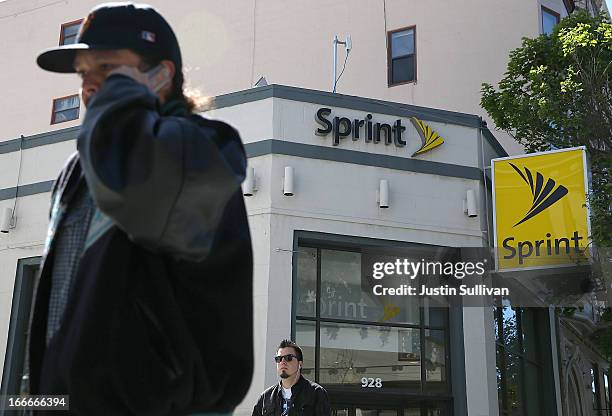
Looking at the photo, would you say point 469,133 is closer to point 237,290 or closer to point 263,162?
point 263,162

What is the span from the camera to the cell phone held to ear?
6.01 feet

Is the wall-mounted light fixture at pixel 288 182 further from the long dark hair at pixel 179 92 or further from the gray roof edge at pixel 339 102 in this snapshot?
the long dark hair at pixel 179 92

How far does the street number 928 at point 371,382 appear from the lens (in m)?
11.2

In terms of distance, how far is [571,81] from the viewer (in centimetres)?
1322

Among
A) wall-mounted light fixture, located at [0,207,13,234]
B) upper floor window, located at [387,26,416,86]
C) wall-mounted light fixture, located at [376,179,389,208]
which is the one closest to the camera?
wall-mounted light fixture, located at [376,179,389,208]

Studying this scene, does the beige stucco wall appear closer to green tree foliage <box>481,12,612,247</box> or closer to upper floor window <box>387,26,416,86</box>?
upper floor window <box>387,26,416,86</box>

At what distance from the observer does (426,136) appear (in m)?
12.2

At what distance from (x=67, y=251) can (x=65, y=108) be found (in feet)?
65.3

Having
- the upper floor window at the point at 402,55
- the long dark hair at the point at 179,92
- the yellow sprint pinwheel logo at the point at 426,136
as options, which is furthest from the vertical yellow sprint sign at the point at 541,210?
the long dark hair at the point at 179,92

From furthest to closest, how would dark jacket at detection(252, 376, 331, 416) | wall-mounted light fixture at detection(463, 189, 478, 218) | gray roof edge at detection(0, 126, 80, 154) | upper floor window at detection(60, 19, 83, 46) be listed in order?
1. upper floor window at detection(60, 19, 83, 46)
2. gray roof edge at detection(0, 126, 80, 154)
3. wall-mounted light fixture at detection(463, 189, 478, 218)
4. dark jacket at detection(252, 376, 331, 416)

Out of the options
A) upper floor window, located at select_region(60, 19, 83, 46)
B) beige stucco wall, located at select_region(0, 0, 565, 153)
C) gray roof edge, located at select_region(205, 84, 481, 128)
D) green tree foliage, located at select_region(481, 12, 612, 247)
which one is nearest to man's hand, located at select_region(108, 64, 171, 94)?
gray roof edge, located at select_region(205, 84, 481, 128)

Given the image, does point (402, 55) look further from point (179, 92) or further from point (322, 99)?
point (179, 92)

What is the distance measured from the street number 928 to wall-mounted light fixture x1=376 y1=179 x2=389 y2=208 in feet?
8.38

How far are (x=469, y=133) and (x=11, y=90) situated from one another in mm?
14357
